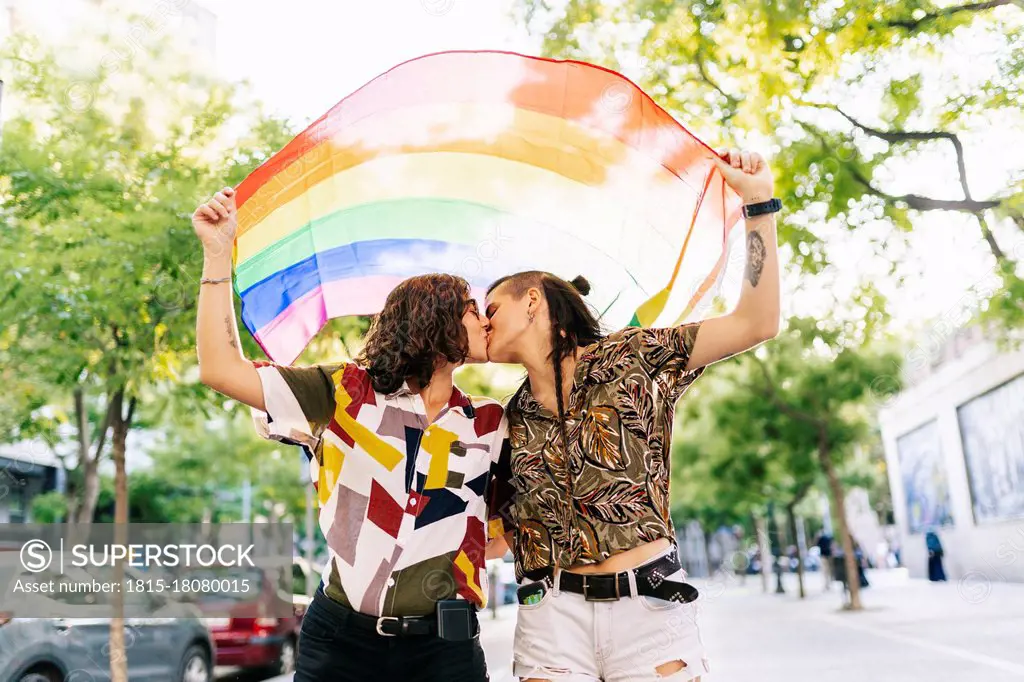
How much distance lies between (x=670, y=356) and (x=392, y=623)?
1115 mm

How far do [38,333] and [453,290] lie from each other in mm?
7664

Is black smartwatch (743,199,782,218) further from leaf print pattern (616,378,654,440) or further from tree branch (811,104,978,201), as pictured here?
tree branch (811,104,978,201)

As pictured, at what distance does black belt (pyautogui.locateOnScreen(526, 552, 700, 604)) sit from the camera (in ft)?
8.92

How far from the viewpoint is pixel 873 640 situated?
15039mm

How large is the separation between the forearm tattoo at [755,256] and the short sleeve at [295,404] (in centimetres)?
125

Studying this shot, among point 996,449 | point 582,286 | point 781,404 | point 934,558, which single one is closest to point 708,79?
point 582,286

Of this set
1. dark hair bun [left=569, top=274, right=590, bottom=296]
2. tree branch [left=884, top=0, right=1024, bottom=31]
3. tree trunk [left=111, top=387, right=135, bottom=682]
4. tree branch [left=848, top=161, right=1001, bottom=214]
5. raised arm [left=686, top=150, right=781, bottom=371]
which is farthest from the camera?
tree trunk [left=111, top=387, right=135, bottom=682]

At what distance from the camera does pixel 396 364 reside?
9.03 ft

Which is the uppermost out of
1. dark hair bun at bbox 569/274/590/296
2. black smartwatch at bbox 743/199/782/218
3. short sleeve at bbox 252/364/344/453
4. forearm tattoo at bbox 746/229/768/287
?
black smartwatch at bbox 743/199/782/218

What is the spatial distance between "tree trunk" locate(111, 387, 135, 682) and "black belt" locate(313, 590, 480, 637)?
7825mm

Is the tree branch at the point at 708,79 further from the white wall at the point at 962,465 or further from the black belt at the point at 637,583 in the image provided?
the white wall at the point at 962,465

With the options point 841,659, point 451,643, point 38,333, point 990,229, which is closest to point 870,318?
point 990,229

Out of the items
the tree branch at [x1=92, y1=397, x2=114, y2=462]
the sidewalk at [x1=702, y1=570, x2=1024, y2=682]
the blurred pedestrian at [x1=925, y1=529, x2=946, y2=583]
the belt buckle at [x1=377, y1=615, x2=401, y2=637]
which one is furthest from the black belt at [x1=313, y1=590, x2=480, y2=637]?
the blurred pedestrian at [x1=925, y1=529, x2=946, y2=583]

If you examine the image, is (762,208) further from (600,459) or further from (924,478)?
(924,478)
